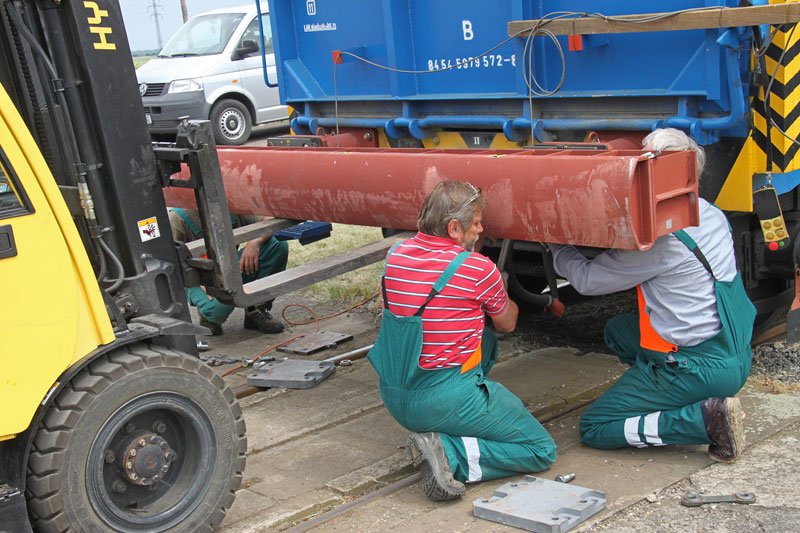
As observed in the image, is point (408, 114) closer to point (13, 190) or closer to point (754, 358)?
point (754, 358)

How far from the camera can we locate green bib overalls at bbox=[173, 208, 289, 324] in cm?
685

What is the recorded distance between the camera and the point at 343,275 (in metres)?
8.52

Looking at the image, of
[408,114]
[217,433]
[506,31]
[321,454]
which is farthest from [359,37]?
[217,433]

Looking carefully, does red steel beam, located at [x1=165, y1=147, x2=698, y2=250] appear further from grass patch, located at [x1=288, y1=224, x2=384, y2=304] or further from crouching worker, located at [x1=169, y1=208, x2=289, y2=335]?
grass patch, located at [x1=288, y1=224, x2=384, y2=304]

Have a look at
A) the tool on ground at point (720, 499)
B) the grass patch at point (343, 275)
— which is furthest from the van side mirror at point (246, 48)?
the tool on ground at point (720, 499)

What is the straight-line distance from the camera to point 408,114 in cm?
631

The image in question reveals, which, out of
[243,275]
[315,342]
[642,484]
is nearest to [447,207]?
[642,484]

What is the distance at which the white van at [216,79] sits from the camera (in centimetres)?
1441

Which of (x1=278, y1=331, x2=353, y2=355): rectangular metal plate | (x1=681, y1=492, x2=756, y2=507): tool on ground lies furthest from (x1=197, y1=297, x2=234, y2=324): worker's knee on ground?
(x1=681, y1=492, x2=756, y2=507): tool on ground

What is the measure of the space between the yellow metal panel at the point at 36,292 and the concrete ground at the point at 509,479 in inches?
42.6

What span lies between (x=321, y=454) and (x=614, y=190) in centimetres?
193

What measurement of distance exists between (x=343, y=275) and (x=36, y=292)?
5.19 m

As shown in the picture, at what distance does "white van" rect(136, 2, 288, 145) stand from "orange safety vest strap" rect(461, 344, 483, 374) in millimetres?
10360

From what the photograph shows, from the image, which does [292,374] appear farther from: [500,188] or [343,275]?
[343,275]
